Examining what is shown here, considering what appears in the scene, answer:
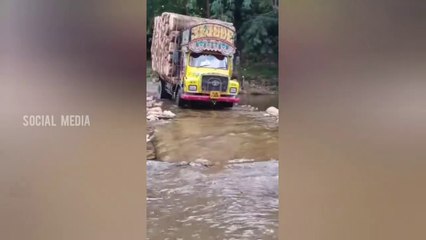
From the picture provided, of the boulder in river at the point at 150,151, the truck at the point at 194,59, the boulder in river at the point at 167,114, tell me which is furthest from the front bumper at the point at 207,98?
the boulder in river at the point at 150,151

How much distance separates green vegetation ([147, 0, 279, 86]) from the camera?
2.44 m

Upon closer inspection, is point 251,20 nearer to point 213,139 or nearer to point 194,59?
point 194,59

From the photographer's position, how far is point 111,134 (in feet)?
7.91

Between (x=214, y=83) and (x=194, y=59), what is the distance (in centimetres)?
17

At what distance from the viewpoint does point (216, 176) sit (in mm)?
2439

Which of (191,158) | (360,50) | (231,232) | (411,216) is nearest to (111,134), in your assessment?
(191,158)

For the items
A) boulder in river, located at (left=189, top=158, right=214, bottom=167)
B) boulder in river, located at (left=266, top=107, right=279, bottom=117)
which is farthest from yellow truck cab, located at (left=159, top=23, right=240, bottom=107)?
boulder in river, located at (left=189, top=158, right=214, bottom=167)

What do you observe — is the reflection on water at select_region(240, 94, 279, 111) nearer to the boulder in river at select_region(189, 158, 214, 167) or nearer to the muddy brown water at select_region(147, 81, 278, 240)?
the muddy brown water at select_region(147, 81, 278, 240)

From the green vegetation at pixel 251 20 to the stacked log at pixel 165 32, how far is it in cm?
2

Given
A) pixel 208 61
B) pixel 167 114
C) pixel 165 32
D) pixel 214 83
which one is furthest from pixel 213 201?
pixel 165 32

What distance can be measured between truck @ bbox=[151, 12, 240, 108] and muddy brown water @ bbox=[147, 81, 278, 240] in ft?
0.23

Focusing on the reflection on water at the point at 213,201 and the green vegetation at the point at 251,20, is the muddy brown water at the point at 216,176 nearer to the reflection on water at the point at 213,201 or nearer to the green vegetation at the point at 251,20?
the reflection on water at the point at 213,201

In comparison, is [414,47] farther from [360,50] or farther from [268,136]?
[268,136]

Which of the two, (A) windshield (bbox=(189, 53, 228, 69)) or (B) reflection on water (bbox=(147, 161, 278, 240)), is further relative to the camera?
(A) windshield (bbox=(189, 53, 228, 69))
